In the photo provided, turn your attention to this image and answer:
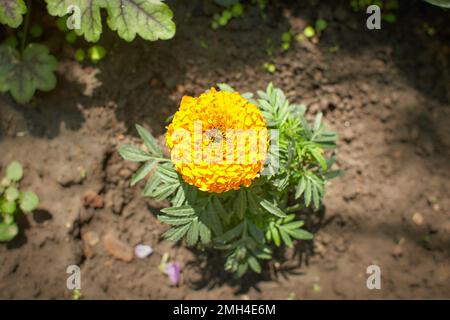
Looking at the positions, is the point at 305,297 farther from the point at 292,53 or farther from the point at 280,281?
the point at 292,53

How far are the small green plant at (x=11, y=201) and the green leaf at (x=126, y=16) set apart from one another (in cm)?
102

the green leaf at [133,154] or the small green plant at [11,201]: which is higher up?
the green leaf at [133,154]

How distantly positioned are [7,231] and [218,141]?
64.6 inches

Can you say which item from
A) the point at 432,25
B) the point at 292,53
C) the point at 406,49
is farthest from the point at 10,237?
the point at 432,25

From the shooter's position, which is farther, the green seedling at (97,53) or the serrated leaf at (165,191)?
the green seedling at (97,53)

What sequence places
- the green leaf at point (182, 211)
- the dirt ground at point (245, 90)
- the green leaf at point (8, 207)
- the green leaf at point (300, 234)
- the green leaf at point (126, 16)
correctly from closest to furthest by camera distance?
1. the green leaf at point (182, 211)
2. the green leaf at point (126, 16)
3. the green leaf at point (300, 234)
4. the green leaf at point (8, 207)
5. the dirt ground at point (245, 90)

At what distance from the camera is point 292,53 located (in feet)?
10.5

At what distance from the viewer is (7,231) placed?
2.84 meters

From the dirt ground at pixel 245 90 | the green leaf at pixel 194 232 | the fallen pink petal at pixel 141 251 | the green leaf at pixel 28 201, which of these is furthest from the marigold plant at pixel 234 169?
the green leaf at pixel 28 201

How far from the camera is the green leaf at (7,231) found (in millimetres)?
2829

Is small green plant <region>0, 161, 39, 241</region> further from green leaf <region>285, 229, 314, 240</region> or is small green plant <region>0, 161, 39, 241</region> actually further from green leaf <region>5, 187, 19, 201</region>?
green leaf <region>285, 229, 314, 240</region>

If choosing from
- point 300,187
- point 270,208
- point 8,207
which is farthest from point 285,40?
point 8,207

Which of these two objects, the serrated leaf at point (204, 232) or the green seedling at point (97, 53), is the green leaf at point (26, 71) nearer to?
the green seedling at point (97, 53)


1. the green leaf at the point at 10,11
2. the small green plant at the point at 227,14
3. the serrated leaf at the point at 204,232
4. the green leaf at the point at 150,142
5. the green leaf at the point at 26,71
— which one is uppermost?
the small green plant at the point at 227,14
